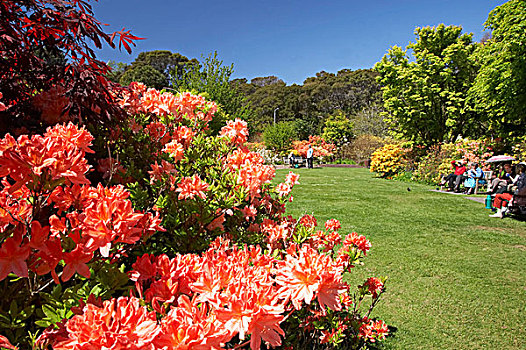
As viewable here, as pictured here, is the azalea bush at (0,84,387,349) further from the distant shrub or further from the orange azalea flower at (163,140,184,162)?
the distant shrub

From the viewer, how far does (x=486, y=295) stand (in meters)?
3.91

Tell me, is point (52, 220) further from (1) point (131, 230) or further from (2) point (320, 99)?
(2) point (320, 99)

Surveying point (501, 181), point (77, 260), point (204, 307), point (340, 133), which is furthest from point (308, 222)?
point (340, 133)

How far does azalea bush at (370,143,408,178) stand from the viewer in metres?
17.8

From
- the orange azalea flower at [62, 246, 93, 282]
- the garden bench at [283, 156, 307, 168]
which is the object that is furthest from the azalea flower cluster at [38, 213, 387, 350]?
the garden bench at [283, 156, 307, 168]

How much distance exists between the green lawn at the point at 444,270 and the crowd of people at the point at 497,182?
0.52 meters

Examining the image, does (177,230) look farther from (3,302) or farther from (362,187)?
(362,187)

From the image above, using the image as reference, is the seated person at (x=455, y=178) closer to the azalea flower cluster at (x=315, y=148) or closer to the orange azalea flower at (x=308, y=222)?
the orange azalea flower at (x=308, y=222)

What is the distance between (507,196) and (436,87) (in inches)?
447

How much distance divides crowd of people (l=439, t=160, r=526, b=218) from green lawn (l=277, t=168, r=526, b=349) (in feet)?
1.71

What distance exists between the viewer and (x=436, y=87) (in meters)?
17.0

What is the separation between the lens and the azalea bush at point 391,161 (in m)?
17.8

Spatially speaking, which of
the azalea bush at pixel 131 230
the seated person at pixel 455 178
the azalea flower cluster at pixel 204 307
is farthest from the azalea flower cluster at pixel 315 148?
the azalea flower cluster at pixel 204 307

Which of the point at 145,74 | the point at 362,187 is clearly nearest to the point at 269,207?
the point at 362,187
